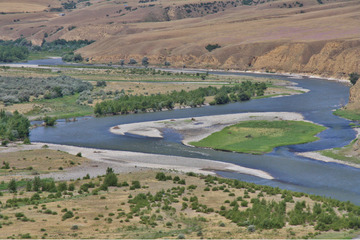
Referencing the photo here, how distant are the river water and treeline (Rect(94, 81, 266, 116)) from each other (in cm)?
255

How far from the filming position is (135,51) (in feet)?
635

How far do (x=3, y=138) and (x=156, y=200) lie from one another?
3284cm

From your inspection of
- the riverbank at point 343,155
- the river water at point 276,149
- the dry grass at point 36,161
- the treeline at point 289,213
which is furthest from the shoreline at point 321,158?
the dry grass at point 36,161

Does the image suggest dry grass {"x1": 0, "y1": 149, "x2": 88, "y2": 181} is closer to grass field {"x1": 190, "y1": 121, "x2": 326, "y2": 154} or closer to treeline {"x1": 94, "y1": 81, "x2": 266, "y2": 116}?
grass field {"x1": 190, "y1": 121, "x2": 326, "y2": 154}

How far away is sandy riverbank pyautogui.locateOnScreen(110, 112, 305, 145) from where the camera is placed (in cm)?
7384

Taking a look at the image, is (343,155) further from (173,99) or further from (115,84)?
(115,84)

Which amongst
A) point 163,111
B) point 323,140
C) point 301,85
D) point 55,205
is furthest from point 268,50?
point 55,205

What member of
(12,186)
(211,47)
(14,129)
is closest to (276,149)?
(12,186)

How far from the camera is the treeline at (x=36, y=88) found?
10075 centimetres

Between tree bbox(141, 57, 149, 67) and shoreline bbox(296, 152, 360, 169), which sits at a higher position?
shoreline bbox(296, 152, 360, 169)

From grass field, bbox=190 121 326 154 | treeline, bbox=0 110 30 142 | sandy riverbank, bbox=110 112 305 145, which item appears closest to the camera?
grass field, bbox=190 121 326 154

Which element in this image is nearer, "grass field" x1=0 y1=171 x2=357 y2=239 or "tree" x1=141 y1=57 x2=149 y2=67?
"grass field" x1=0 y1=171 x2=357 y2=239

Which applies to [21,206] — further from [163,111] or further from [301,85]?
[301,85]

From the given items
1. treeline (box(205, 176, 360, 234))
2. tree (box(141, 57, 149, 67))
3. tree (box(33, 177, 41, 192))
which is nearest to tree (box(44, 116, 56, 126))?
tree (box(33, 177, 41, 192))
